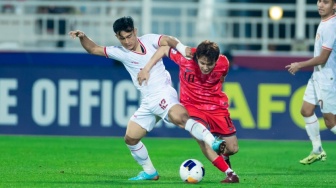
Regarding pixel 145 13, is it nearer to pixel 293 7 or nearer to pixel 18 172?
pixel 293 7

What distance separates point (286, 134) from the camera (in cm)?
2091

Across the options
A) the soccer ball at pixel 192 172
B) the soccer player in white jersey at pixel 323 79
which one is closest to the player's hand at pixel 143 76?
the soccer ball at pixel 192 172

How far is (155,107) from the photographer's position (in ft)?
42.5

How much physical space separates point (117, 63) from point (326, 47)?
8.16 meters

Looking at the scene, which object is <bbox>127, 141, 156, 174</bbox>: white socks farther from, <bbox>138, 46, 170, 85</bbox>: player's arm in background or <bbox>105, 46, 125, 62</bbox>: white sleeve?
<bbox>105, 46, 125, 62</bbox>: white sleeve

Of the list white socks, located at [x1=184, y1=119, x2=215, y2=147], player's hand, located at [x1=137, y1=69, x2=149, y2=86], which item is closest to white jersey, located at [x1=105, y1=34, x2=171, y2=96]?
player's hand, located at [x1=137, y1=69, x2=149, y2=86]

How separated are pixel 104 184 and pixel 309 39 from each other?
13.1 metres

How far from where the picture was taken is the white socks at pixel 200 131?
1198cm

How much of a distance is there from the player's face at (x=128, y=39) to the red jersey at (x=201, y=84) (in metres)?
0.45

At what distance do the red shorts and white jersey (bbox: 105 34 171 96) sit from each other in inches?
18.4

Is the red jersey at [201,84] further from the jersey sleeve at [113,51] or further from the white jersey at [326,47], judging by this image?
the white jersey at [326,47]

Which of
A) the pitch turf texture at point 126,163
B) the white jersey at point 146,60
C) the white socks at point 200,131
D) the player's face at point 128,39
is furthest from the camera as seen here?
the white jersey at point 146,60

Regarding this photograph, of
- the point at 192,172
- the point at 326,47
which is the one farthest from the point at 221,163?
the point at 326,47

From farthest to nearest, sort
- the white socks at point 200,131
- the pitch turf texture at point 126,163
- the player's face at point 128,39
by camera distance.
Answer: the player's face at point 128,39
the pitch turf texture at point 126,163
the white socks at point 200,131
